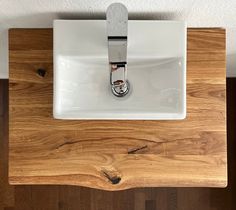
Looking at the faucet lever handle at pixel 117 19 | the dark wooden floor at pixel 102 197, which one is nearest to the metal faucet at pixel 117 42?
the faucet lever handle at pixel 117 19

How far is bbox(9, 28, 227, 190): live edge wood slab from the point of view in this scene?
3.16 feet

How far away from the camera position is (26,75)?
0.97 m

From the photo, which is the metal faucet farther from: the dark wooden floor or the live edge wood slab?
the dark wooden floor

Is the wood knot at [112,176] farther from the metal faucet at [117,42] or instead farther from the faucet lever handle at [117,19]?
the faucet lever handle at [117,19]

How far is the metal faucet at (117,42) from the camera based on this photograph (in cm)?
71

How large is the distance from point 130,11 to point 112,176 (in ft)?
1.24

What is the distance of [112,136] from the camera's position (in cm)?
97

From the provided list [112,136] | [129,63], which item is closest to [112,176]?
[112,136]

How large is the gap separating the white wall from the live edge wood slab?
41 millimetres

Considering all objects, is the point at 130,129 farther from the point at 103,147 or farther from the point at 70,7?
the point at 70,7

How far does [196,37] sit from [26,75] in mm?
409

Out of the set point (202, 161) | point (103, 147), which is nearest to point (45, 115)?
point (103, 147)

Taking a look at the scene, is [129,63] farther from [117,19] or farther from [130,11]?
[117,19]

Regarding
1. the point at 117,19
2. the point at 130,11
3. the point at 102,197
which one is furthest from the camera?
the point at 102,197
